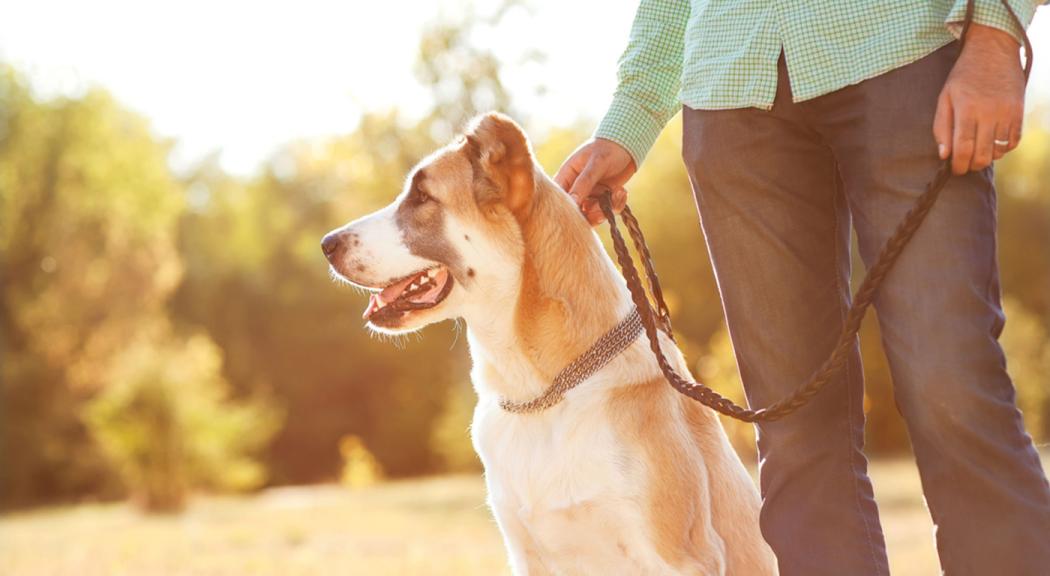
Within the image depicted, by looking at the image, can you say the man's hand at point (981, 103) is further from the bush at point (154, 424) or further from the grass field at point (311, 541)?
the bush at point (154, 424)

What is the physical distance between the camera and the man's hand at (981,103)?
2125 millimetres

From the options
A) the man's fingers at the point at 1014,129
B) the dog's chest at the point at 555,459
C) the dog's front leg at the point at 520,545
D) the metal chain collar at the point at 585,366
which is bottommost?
the dog's front leg at the point at 520,545

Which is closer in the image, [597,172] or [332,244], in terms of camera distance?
[597,172]

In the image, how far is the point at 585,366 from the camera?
298 cm

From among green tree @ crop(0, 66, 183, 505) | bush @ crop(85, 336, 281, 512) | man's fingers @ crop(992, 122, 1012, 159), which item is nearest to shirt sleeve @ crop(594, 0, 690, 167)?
man's fingers @ crop(992, 122, 1012, 159)

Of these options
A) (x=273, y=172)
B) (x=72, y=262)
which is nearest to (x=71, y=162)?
(x=72, y=262)

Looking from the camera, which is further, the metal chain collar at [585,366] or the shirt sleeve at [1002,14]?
the metal chain collar at [585,366]

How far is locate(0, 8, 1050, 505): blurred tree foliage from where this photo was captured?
907 inches

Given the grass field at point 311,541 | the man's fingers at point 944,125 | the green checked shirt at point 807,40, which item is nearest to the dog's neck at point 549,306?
the green checked shirt at point 807,40

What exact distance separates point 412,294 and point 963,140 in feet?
5.48

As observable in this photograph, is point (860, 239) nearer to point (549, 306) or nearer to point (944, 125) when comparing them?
point (944, 125)

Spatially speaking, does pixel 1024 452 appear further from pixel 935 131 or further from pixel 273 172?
pixel 273 172

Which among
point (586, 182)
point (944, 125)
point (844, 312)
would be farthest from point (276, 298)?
point (944, 125)

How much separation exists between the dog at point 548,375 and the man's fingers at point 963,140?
1084 millimetres
